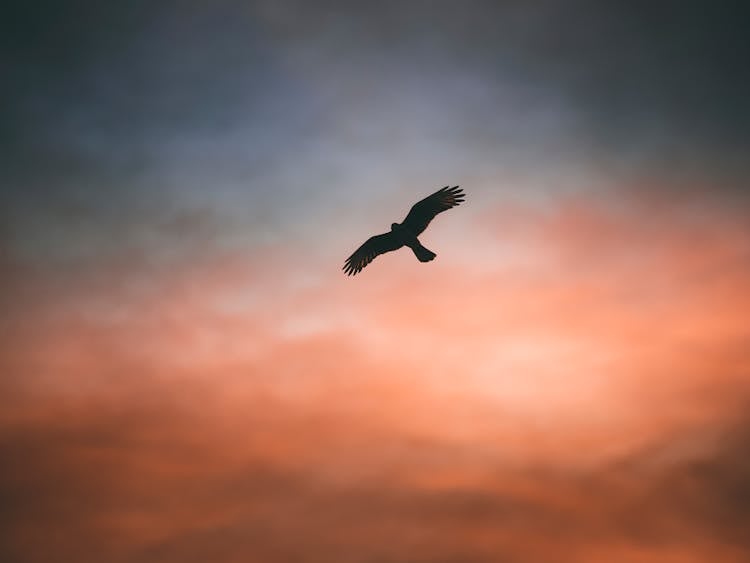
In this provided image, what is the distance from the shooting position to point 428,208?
102 feet

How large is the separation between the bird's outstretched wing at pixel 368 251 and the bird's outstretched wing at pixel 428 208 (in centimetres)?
150

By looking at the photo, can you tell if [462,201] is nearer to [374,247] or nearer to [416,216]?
[416,216]

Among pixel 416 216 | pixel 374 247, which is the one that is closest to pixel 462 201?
pixel 416 216

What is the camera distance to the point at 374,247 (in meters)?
33.1

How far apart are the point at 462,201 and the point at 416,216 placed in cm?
208

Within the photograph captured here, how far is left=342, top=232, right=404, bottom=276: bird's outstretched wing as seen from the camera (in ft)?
107

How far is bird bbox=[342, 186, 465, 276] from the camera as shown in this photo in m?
30.6

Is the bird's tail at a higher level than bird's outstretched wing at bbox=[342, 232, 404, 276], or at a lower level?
lower

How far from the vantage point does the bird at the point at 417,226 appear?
30609 millimetres

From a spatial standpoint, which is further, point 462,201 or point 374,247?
point 374,247

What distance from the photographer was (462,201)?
3073 cm

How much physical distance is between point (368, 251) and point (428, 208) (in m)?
3.88

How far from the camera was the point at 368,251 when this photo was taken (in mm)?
33219

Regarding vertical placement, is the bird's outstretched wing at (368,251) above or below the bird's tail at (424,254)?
above
